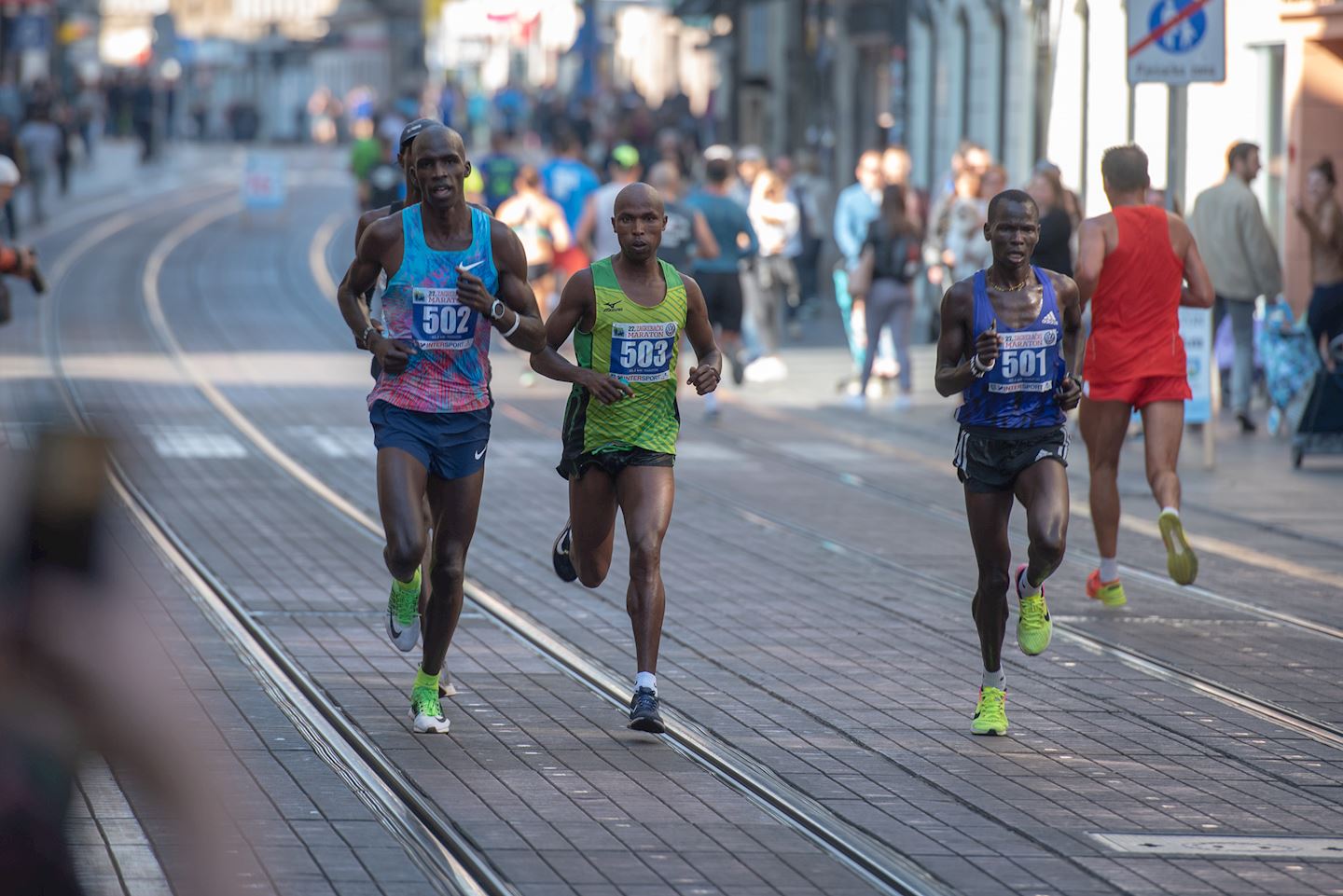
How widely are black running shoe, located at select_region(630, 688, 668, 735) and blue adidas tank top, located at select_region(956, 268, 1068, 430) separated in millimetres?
1340

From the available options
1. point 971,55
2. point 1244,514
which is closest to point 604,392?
point 1244,514

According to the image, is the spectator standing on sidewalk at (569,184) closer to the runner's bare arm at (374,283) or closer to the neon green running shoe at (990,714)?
the runner's bare arm at (374,283)

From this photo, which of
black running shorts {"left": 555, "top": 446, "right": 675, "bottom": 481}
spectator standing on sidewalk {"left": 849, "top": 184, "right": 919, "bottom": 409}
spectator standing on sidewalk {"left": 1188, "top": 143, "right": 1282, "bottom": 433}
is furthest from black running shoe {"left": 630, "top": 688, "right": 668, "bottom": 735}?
spectator standing on sidewalk {"left": 849, "top": 184, "right": 919, "bottom": 409}

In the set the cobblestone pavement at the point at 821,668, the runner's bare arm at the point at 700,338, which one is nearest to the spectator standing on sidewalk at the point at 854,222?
the cobblestone pavement at the point at 821,668

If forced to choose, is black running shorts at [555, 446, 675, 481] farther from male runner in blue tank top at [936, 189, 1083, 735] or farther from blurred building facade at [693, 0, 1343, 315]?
blurred building facade at [693, 0, 1343, 315]

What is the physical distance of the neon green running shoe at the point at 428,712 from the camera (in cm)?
800

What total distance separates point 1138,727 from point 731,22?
39.0 m

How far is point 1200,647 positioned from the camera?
391 inches

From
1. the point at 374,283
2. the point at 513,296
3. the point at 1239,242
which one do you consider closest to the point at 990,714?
the point at 513,296

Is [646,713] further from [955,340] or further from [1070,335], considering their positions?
[1070,335]

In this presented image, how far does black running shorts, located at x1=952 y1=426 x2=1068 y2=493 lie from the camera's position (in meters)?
8.09

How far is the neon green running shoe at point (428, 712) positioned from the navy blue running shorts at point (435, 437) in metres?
0.69

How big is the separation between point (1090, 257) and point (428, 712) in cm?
Result: 384

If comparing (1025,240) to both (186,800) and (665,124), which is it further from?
(665,124)
